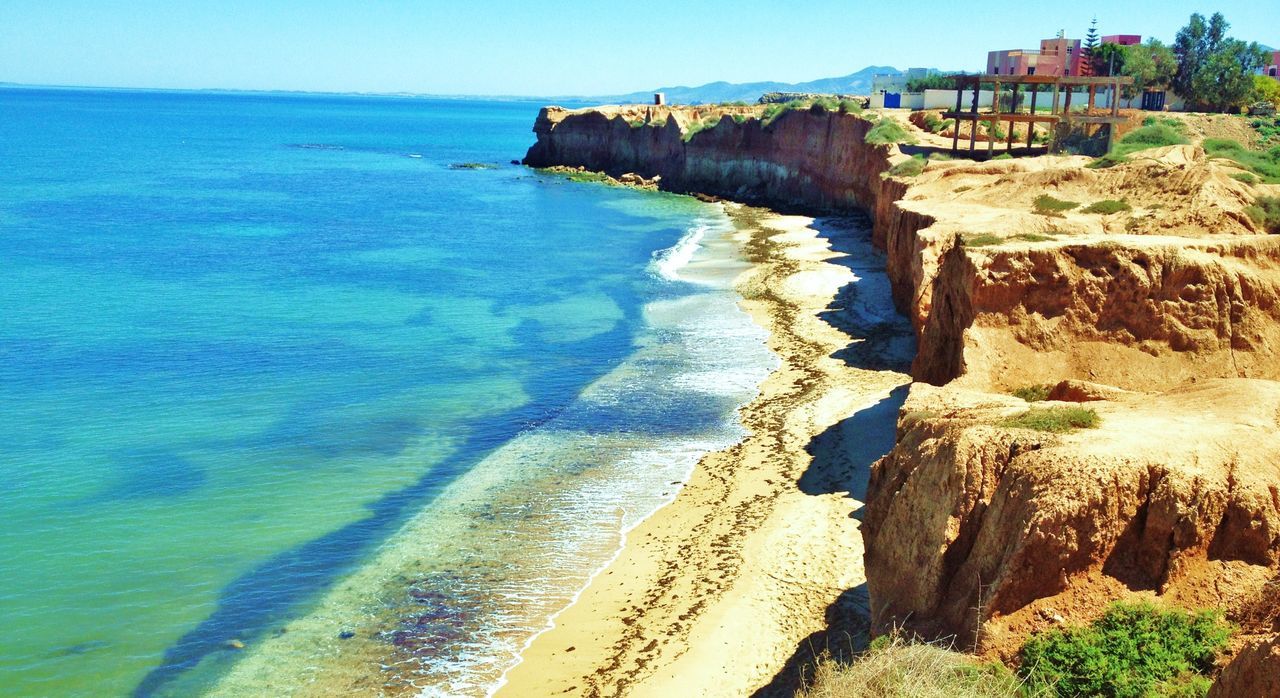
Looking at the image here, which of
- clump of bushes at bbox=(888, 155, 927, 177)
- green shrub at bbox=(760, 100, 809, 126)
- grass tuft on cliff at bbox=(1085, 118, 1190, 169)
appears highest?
green shrub at bbox=(760, 100, 809, 126)

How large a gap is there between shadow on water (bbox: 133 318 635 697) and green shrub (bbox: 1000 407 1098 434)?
11.1 meters

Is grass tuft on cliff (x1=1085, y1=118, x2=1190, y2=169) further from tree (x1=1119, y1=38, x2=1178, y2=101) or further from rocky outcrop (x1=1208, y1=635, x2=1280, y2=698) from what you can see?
rocky outcrop (x1=1208, y1=635, x2=1280, y2=698)

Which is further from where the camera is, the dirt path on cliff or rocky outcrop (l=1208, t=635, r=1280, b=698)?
the dirt path on cliff

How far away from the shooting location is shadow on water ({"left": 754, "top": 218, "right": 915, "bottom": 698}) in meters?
13.2

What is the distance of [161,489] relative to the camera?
2006cm

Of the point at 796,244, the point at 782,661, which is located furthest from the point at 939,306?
the point at 796,244

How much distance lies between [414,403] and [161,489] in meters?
6.92

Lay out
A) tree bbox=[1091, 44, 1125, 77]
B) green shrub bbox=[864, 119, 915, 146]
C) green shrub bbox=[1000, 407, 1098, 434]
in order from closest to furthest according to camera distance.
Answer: green shrub bbox=[1000, 407, 1098, 434] < green shrub bbox=[864, 119, 915, 146] < tree bbox=[1091, 44, 1125, 77]

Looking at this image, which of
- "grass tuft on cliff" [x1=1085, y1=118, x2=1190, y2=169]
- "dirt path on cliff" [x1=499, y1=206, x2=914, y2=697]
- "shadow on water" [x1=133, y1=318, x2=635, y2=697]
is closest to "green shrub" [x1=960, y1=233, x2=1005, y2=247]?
"dirt path on cliff" [x1=499, y1=206, x2=914, y2=697]

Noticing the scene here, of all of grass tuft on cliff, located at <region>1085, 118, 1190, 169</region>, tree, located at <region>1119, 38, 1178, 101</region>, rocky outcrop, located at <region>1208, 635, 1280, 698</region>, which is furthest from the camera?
tree, located at <region>1119, 38, 1178, 101</region>

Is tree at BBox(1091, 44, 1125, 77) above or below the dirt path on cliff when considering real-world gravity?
above

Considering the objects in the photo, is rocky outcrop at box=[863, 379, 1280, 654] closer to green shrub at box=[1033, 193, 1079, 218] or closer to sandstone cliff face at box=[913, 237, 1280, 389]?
sandstone cliff face at box=[913, 237, 1280, 389]

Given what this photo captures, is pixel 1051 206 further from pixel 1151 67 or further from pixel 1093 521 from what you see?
pixel 1151 67

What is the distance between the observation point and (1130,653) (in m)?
9.19
